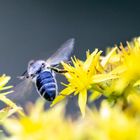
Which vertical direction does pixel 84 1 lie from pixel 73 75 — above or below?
above

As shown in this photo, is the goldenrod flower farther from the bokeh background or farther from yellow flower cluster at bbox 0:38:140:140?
the bokeh background

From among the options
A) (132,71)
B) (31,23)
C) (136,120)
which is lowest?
(136,120)

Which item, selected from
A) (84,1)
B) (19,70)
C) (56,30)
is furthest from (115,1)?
(19,70)

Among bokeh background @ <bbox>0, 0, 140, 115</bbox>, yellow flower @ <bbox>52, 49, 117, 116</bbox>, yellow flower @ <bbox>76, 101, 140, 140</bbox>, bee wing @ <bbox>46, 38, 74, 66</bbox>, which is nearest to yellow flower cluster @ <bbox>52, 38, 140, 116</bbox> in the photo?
yellow flower @ <bbox>52, 49, 117, 116</bbox>

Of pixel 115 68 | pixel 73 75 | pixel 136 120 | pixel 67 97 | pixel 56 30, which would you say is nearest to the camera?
pixel 136 120

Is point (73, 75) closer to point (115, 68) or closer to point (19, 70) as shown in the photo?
point (115, 68)

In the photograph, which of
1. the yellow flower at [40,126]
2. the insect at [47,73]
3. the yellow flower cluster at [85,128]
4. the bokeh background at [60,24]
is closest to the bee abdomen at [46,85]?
the insect at [47,73]

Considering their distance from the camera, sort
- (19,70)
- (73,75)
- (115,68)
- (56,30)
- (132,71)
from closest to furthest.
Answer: (132,71), (115,68), (73,75), (19,70), (56,30)
